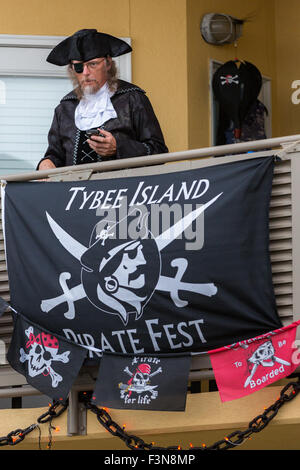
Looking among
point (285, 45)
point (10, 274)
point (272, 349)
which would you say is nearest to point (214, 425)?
point (272, 349)

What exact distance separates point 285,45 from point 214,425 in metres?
4.64

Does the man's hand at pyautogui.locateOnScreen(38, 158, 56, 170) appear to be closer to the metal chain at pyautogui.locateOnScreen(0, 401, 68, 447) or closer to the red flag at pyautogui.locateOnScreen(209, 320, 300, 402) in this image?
the metal chain at pyautogui.locateOnScreen(0, 401, 68, 447)

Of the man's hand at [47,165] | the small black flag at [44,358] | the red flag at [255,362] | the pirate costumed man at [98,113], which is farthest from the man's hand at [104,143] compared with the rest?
the red flag at [255,362]

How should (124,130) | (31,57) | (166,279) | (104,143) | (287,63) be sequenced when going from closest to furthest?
(166,279), (104,143), (124,130), (31,57), (287,63)

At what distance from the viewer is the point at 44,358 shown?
5.85 m

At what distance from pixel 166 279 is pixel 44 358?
0.94 m

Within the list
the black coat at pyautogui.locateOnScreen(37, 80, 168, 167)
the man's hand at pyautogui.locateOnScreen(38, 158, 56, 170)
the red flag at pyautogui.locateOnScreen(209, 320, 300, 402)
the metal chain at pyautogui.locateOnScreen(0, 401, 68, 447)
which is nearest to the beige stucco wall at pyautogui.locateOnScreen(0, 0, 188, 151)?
the black coat at pyautogui.locateOnScreen(37, 80, 168, 167)

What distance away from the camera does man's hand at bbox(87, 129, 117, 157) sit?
6137 mm

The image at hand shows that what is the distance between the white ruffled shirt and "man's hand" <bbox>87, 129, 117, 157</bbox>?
313 millimetres

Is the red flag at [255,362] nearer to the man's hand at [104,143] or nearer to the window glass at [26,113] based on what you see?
the man's hand at [104,143]

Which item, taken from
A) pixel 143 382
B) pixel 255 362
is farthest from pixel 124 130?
pixel 255 362

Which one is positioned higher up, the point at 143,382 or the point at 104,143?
the point at 104,143

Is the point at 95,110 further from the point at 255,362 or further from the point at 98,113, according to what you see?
the point at 255,362
